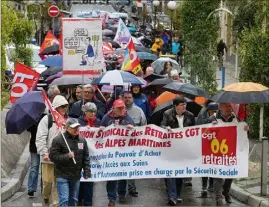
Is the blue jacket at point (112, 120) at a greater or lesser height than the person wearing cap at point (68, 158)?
greater

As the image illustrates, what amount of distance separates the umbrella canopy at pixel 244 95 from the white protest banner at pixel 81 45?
327 cm

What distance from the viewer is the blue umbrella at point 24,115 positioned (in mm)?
11164

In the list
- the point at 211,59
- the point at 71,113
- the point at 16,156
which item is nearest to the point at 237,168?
the point at 71,113

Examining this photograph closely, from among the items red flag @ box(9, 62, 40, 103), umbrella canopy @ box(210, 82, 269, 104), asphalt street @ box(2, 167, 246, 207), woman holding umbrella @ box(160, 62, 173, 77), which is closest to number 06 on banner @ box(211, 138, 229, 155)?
umbrella canopy @ box(210, 82, 269, 104)

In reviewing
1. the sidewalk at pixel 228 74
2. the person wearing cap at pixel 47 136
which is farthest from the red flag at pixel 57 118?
the sidewalk at pixel 228 74

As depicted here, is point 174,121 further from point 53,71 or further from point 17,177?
point 53,71

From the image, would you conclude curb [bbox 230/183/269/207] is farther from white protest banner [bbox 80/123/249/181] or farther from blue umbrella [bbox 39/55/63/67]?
blue umbrella [bbox 39/55/63/67]

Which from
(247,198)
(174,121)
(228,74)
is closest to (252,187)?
(247,198)

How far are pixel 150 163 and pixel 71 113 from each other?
6.17ft

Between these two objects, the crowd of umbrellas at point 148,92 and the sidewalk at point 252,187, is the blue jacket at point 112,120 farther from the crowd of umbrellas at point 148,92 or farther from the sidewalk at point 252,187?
the sidewalk at point 252,187

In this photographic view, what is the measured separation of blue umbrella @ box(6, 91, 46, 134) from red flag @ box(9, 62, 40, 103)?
7.50 ft

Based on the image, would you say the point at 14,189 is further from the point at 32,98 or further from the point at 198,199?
the point at 198,199

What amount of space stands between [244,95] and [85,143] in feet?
8.95

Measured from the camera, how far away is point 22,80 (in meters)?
13.7
